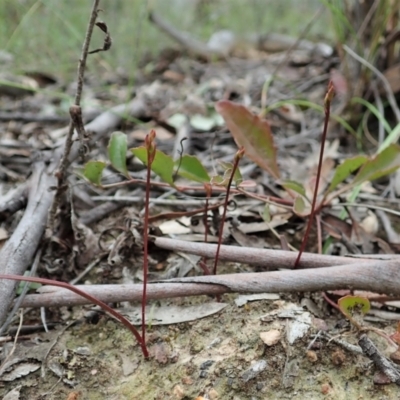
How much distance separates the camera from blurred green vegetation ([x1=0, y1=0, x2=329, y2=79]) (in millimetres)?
2607

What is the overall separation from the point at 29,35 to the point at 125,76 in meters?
0.59

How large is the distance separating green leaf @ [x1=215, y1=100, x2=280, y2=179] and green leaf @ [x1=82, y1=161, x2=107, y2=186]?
0.34m

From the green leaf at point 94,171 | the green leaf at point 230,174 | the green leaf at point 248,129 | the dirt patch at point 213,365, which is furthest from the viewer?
the green leaf at point 248,129

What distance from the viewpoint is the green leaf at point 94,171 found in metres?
1.06

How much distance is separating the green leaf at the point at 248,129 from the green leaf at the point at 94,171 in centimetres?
34

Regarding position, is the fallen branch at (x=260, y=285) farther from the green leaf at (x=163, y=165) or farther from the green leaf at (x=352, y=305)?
the green leaf at (x=163, y=165)

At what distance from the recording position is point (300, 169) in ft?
4.99

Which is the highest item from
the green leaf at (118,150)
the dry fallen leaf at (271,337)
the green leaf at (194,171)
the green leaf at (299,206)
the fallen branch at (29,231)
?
the green leaf at (118,150)

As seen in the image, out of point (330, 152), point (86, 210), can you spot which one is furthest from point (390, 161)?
point (86, 210)

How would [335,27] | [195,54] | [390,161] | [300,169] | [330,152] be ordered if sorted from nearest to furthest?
[390,161], [300,169], [330,152], [335,27], [195,54]

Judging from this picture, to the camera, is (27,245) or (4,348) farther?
(27,245)

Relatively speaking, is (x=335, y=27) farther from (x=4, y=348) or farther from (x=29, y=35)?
(x=29, y=35)

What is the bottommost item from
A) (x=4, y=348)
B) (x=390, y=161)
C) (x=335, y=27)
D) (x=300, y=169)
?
(x=4, y=348)

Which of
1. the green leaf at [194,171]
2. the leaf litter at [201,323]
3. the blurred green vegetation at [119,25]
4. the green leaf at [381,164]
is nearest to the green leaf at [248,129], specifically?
the leaf litter at [201,323]
